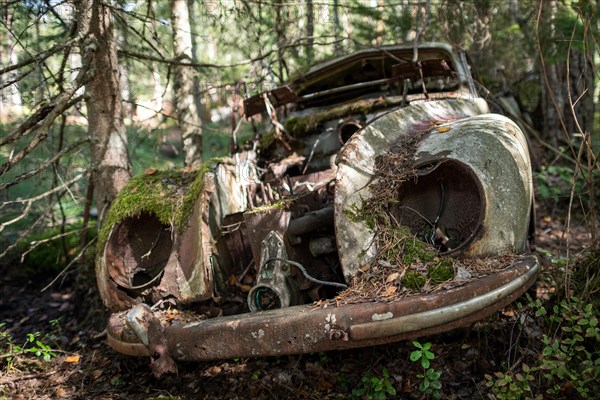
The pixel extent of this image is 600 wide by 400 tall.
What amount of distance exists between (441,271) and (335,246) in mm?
782

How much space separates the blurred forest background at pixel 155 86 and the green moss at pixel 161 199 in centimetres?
67

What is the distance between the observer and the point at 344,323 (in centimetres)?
222

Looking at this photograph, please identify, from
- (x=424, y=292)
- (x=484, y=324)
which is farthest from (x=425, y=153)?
(x=484, y=324)

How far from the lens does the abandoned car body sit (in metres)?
2.29

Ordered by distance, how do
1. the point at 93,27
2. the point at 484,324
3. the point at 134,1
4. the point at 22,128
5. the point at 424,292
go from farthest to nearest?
the point at 134,1 < the point at 93,27 < the point at 22,128 < the point at 484,324 < the point at 424,292

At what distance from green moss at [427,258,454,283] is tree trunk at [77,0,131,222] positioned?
317cm

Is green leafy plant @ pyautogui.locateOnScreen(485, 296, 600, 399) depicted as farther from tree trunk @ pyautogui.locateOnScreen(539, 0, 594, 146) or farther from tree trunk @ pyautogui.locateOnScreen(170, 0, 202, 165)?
tree trunk @ pyautogui.locateOnScreen(170, 0, 202, 165)

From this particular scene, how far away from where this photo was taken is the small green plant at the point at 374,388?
2.65 metres

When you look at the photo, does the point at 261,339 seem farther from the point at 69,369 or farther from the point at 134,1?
the point at 134,1

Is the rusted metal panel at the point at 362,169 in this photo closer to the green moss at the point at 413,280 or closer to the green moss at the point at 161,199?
the green moss at the point at 413,280

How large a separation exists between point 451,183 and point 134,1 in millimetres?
3474

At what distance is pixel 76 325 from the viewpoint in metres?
4.55

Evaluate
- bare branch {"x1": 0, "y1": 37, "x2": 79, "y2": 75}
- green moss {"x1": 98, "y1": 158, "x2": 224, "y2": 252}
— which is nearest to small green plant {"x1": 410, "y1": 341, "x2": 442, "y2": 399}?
green moss {"x1": 98, "y1": 158, "x2": 224, "y2": 252}

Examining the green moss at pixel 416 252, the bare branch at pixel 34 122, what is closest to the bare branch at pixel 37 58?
the bare branch at pixel 34 122
